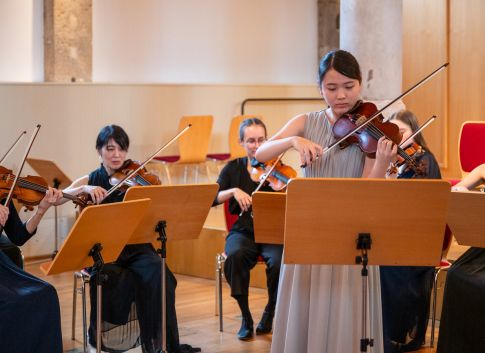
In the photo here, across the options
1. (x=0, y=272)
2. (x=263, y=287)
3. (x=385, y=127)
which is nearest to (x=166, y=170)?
(x=263, y=287)

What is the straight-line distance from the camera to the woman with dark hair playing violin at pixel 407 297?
380 cm

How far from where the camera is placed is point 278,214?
128 inches

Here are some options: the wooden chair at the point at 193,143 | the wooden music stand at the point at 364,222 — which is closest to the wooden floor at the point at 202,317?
the wooden music stand at the point at 364,222

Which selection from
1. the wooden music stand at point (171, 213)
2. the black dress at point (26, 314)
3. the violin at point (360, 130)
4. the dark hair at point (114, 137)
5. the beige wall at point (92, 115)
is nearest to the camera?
the violin at point (360, 130)

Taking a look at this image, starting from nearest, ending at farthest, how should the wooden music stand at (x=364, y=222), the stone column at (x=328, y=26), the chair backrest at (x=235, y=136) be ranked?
1. the wooden music stand at (x=364, y=222)
2. the chair backrest at (x=235, y=136)
3. the stone column at (x=328, y=26)

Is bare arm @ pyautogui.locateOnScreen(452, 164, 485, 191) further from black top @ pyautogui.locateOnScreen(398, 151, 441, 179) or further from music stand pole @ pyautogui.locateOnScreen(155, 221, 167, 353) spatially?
music stand pole @ pyautogui.locateOnScreen(155, 221, 167, 353)

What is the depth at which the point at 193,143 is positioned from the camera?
7215mm

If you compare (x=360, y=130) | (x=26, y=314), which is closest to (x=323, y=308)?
(x=360, y=130)

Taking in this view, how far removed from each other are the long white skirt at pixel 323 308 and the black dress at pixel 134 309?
1.11 meters

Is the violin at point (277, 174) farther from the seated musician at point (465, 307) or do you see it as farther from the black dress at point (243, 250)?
the seated musician at point (465, 307)

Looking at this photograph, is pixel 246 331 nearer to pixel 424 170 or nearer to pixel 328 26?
pixel 424 170

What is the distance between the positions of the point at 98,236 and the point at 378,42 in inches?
115

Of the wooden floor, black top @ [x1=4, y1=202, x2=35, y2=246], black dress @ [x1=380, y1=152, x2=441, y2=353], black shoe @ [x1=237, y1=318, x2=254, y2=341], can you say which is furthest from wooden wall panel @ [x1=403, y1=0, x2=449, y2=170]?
black top @ [x1=4, y1=202, x2=35, y2=246]

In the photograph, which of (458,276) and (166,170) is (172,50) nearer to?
(166,170)
